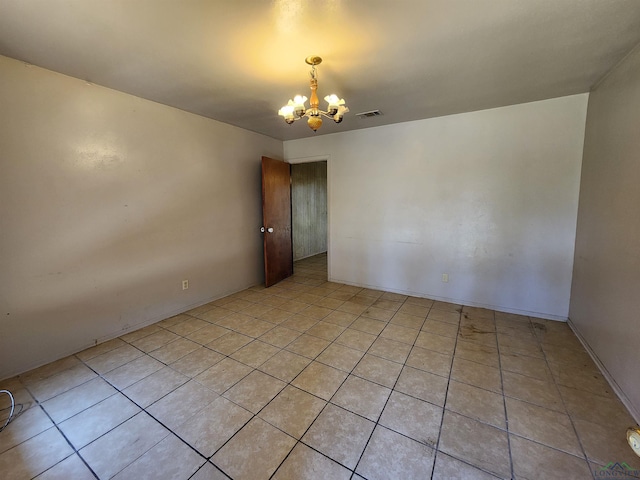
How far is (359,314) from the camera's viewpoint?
3.22 metres

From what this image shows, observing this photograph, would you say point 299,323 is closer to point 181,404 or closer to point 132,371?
point 181,404

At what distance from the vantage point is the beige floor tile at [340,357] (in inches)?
87.0

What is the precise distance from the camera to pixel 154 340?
2633 mm

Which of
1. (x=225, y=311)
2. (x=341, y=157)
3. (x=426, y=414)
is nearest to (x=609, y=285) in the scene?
(x=426, y=414)

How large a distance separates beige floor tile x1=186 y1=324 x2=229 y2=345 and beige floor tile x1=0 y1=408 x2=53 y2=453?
1.09 metres

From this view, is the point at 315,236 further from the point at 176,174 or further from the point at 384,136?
the point at 176,174

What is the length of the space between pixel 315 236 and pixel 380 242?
305 centimetres

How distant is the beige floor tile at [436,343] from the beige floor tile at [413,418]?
753 millimetres

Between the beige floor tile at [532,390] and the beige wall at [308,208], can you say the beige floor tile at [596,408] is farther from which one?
the beige wall at [308,208]

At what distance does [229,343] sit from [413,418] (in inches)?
68.9

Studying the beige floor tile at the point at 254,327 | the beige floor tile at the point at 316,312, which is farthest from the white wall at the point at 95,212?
the beige floor tile at the point at 316,312

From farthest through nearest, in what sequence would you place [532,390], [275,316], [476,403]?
[275,316]
[532,390]
[476,403]

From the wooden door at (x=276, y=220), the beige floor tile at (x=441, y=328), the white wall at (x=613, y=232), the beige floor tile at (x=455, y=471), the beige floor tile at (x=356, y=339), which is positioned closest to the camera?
the beige floor tile at (x=455, y=471)

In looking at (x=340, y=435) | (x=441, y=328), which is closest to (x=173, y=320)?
(x=340, y=435)
